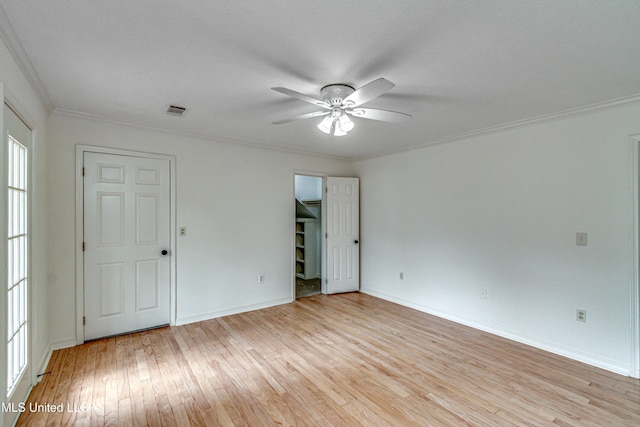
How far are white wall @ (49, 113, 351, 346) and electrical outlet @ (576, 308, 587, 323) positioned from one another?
11.2 ft

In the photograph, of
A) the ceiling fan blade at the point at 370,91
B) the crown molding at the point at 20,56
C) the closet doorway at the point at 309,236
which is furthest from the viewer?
the closet doorway at the point at 309,236

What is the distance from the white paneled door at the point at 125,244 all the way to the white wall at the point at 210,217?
140 millimetres

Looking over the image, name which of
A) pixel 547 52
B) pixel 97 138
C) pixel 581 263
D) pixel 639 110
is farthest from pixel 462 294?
pixel 97 138

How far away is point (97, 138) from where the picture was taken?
3145 mm

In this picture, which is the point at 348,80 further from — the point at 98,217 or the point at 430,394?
the point at 98,217

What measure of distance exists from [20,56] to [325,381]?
3.12 m

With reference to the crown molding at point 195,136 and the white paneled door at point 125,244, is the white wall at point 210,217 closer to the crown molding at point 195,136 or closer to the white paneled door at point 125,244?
the crown molding at point 195,136

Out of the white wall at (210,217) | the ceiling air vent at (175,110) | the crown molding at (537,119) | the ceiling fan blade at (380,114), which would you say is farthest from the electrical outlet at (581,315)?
the ceiling air vent at (175,110)

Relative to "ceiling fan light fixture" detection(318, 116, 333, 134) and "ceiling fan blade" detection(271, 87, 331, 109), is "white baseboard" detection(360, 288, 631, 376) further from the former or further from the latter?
"ceiling fan blade" detection(271, 87, 331, 109)

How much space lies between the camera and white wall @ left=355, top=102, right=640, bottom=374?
2615mm

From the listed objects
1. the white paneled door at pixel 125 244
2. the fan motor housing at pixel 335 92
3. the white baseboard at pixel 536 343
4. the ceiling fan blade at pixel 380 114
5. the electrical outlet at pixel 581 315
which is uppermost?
the fan motor housing at pixel 335 92

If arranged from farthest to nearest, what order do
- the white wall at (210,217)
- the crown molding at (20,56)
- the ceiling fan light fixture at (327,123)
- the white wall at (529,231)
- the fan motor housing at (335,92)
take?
the white wall at (210,217) → the white wall at (529,231) → the ceiling fan light fixture at (327,123) → the fan motor housing at (335,92) → the crown molding at (20,56)

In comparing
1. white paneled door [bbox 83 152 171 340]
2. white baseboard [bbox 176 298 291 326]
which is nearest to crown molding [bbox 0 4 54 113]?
white paneled door [bbox 83 152 171 340]

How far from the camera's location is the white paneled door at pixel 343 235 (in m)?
4.97
